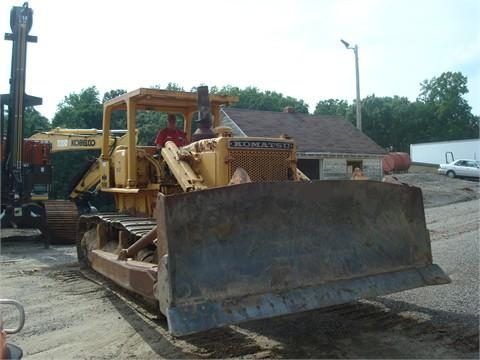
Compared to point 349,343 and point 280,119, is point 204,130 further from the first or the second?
point 280,119

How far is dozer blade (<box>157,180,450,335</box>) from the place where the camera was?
4227 millimetres

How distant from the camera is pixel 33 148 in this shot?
13.4 m

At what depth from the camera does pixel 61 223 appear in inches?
513

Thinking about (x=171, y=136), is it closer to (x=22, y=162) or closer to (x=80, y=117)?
(x=22, y=162)

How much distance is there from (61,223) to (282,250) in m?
9.64

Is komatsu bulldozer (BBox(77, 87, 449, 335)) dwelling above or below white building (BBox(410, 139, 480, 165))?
below

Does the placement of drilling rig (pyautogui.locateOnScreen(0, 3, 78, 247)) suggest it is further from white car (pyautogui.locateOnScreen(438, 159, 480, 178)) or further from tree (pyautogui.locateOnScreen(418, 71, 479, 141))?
tree (pyautogui.locateOnScreen(418, 71, 479, 141))

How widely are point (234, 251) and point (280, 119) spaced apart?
2478cm

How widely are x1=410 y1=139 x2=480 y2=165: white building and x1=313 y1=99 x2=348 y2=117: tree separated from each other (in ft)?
78.4

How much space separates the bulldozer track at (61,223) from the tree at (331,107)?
61501mm

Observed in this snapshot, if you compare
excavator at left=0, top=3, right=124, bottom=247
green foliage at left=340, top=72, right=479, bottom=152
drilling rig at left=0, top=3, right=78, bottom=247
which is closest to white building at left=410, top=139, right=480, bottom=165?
green foliage at left=340, top=72, right=479, bottom=152

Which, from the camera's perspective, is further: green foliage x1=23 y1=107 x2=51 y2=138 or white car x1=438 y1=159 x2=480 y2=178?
white car x1=438 y1=159 x2=480 y2=178

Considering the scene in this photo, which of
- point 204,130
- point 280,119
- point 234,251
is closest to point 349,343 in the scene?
point 234,251

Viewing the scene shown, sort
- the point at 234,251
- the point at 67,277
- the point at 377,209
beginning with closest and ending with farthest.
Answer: the point at 234,251
the point at 377,209
the point at 67,277
